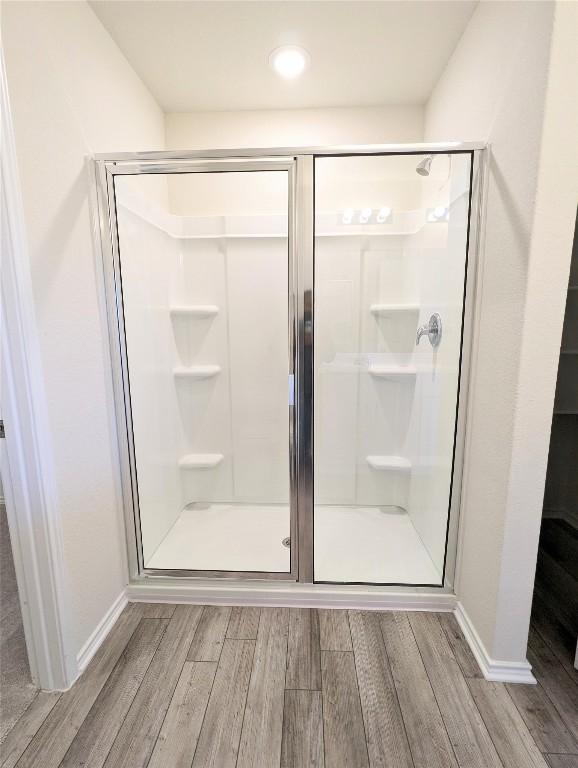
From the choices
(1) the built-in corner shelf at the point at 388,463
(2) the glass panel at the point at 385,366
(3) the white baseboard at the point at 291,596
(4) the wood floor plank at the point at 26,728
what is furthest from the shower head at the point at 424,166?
(4) the wood floor plank at the point at 26,728

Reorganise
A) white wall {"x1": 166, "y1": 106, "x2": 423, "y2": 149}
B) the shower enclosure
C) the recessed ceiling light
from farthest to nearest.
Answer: white wall {"x1": 166, "y1": 106, "x2": 423, "y2": 149} → the recessed ceiling light → the shower enclosure

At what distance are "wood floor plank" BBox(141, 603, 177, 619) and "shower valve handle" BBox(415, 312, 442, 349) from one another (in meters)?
1.81

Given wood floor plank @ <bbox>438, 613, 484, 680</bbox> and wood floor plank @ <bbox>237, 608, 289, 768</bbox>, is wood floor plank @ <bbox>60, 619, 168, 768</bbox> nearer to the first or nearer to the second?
wood floor plank @ <bbox>237, 608, 289, 768</bbox>

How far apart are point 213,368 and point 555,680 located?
214 centimetres

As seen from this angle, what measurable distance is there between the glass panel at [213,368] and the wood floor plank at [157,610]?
185mm

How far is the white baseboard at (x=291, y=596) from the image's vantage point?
161cm

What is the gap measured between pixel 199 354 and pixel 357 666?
1.83 m

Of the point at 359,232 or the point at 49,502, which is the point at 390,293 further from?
the point at 49,502

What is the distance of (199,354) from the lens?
237 centimetres

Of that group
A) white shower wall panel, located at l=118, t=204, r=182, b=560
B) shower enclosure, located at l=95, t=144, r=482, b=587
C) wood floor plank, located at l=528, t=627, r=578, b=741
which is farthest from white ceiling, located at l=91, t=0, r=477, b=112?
wood floor plank, located at l=528, t=627, r=578, b=741

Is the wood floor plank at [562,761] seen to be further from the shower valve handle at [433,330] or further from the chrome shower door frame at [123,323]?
the shower valve handle at [433,330]

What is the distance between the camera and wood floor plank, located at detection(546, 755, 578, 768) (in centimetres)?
102

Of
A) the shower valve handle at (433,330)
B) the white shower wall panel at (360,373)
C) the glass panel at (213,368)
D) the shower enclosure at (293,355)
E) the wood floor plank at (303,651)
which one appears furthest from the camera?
the white shower wall panel at (360,373)

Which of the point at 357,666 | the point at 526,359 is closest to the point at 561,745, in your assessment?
the point at 357,666
